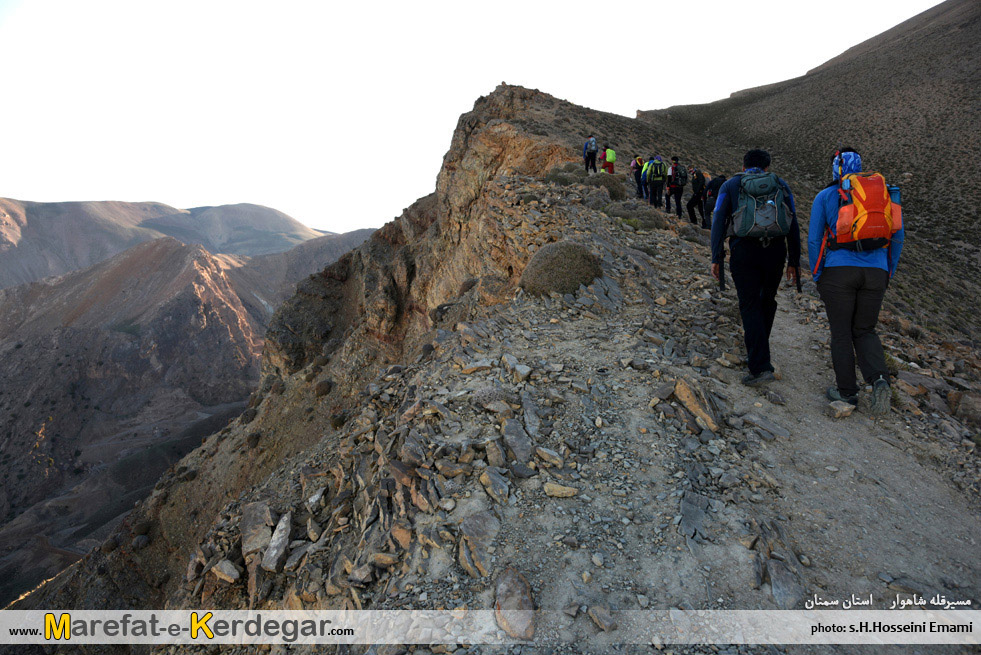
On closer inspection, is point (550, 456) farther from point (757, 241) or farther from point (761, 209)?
point (761, 209)

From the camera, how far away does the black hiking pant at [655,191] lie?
14.6m

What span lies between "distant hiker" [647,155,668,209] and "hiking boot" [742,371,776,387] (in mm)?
10925

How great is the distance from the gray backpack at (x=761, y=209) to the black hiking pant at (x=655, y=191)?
10.4m

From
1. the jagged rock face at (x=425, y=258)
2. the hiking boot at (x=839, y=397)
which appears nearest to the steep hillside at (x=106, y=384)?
the jagged rock face at (x=425, y=258)

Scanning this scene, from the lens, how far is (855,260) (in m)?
4.65

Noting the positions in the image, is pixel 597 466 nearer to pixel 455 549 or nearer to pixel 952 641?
pixel 455 549

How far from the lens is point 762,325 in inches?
208

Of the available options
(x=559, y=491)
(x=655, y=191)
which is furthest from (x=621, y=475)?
(x=655, y=191)

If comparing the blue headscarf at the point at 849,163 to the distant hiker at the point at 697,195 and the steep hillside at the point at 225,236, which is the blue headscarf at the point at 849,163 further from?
the steep hillside at the point at 225,236

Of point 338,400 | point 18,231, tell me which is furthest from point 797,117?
point 18,231

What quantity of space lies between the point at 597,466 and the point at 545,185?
12.3 metres

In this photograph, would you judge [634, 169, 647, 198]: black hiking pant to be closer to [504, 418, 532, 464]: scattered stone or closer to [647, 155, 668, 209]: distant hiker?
[647, 155, 668, 209]: distant hiker

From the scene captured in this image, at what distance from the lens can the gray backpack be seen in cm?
484

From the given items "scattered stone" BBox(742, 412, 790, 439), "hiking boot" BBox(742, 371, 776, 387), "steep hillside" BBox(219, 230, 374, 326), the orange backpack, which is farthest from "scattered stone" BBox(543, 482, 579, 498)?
"steep hillside" BBox(219, 230, 374, 326)
